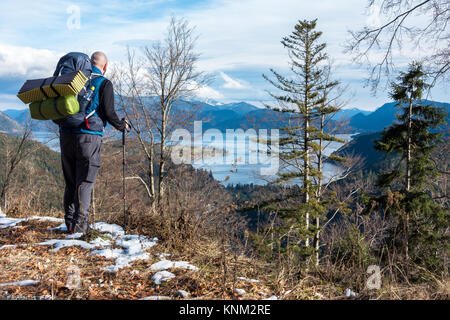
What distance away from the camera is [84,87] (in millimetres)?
3744

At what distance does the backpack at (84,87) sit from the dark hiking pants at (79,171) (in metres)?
0.19

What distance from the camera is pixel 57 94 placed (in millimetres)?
3482

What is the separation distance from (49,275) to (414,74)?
75.3 ft

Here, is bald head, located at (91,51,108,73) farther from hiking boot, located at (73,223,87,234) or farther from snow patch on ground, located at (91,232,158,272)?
snow patch on ground, located at (91,232,158,272)

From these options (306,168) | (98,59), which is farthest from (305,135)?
(98,59)

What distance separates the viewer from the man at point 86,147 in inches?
154

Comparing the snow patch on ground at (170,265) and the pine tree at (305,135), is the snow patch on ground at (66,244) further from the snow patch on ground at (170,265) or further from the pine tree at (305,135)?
the pine tree at (305,135)

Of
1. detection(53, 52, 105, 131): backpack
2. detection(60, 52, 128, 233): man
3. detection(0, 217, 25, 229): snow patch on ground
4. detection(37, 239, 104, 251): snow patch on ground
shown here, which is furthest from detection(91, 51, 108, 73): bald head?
detection(0, 217, 25, 229): snow patch on ground

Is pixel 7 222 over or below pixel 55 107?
below

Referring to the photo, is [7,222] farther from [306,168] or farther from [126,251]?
[306,168]

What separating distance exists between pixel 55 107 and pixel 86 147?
1.98ft
